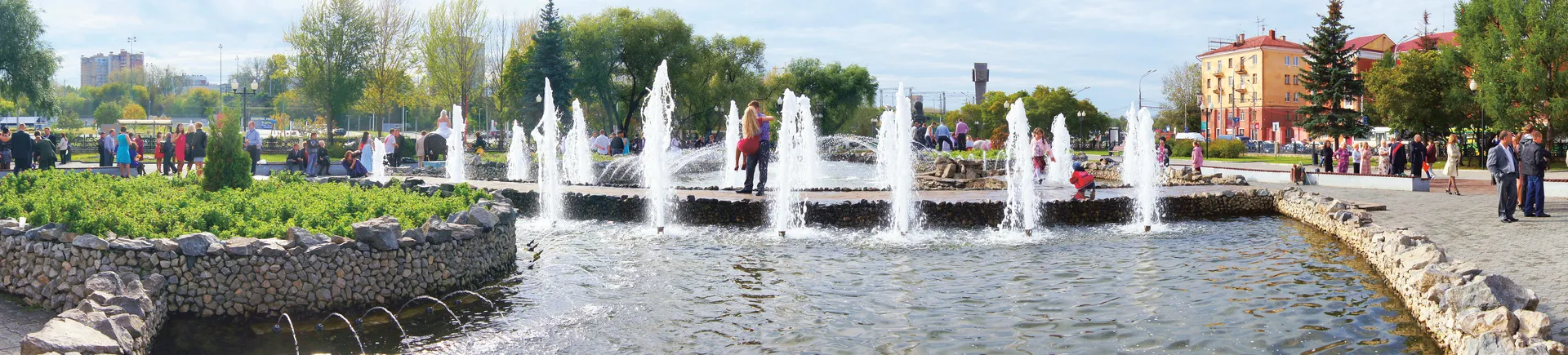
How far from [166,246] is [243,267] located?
0.51 metres

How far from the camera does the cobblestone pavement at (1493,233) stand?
8.24 m

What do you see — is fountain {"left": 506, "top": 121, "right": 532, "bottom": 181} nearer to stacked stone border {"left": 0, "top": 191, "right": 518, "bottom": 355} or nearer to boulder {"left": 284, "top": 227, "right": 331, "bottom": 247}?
stacked stone border {"left": 0, "top": 191, "right": 518, "bottom": 355}

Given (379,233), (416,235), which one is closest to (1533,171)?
(416,235)

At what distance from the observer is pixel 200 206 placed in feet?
31.8

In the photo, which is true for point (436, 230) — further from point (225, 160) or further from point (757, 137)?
point (757, 137)

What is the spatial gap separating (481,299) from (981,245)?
5.76 metres

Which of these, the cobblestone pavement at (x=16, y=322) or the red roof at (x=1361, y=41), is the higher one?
the red roof at (x=1361, y=41)

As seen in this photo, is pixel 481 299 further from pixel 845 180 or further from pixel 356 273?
pixel 845 180

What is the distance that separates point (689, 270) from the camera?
10.2m

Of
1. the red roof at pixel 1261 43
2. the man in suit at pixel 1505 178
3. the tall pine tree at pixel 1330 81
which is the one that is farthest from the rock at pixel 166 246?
the red roof at pixel 1261 43

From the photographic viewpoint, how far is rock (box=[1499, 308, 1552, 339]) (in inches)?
226

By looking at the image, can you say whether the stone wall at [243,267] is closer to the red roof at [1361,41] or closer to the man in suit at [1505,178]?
the man in suit at [1505,178]

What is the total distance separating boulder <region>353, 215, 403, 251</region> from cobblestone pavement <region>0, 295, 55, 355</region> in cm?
205

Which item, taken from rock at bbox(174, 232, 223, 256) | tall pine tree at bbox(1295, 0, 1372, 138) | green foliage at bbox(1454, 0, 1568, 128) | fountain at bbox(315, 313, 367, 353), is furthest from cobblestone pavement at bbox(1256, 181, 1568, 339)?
tall pine tree at bbox(1295, 0, 1372, 138)
